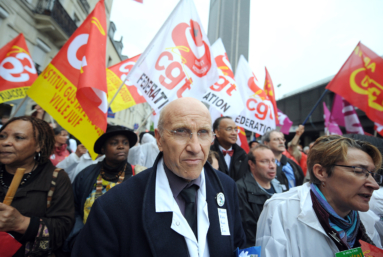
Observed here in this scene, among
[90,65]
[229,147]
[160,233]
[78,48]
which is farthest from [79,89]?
[229,147]

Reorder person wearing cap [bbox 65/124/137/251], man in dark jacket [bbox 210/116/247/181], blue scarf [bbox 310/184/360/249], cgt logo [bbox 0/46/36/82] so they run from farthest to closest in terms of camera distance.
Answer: man in dark jacket [bbox 210/116/247/181]
cgt logo [bbox 0/46/36/82]
person wearing cap [bbox 65/124/137/251]
blue scarf [bbox 310/184/360/249]

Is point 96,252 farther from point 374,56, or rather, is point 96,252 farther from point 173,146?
point 374,56

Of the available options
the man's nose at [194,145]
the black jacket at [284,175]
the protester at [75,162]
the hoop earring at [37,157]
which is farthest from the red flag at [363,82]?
the hoop earring at [37,157]

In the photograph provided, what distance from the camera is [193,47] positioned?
3.53 m

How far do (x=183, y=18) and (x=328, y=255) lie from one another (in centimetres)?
366

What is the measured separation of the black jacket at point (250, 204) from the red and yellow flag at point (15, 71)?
381 centimetres

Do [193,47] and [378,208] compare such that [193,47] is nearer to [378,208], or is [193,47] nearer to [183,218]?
[183,218]

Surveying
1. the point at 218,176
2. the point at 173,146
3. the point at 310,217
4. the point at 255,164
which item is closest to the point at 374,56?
the point at 255,164

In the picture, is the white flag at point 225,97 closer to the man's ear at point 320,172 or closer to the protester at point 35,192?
the man's ear at point 320,172

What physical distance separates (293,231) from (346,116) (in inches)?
231

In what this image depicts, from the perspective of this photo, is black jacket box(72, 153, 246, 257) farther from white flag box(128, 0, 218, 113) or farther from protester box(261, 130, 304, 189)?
protester box(261, 130, 304, 189)

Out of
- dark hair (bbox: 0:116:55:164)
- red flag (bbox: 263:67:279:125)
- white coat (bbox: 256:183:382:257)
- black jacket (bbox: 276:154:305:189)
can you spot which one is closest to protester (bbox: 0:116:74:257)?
dark hair (bbox: 0:116:55:164)

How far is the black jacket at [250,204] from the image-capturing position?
225 centimetres

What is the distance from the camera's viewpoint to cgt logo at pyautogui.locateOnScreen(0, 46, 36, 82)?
11.1 feet
